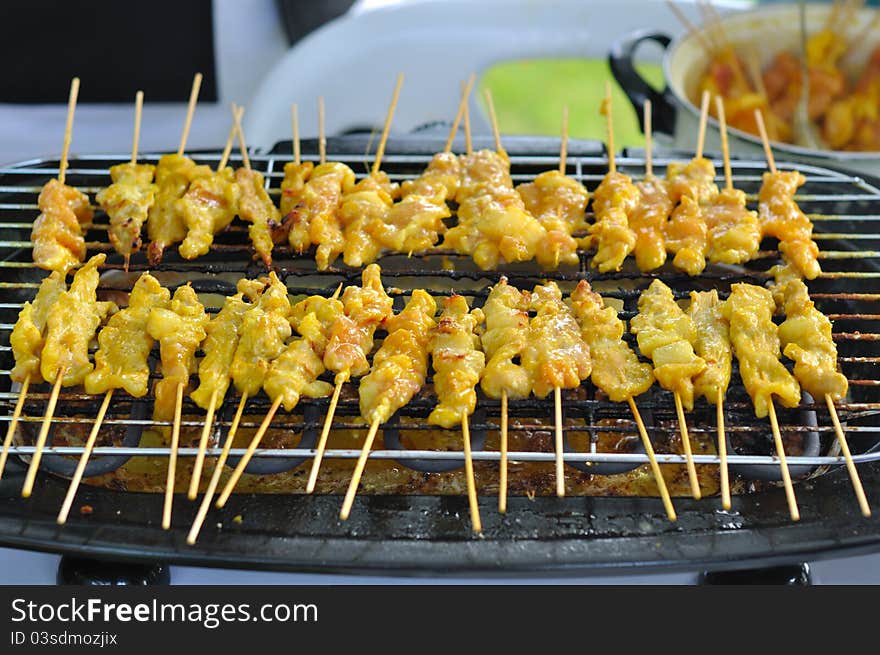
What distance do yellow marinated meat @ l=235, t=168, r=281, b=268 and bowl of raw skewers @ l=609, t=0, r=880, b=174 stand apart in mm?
2195

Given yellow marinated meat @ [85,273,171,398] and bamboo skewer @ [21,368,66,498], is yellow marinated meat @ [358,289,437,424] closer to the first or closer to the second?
yellow marinated meat @ [85,273,171,398]

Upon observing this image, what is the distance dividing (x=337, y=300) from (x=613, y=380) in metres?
0.91

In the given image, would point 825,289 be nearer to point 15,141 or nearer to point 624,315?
point 624,315

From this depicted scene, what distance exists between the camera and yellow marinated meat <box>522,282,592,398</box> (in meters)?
2.46

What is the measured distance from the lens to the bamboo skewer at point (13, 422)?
7.28 feet

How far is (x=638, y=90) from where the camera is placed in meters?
3.92

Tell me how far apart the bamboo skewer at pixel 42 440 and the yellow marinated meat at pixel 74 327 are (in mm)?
29

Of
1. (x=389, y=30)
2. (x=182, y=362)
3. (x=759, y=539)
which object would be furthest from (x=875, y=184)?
(x=389, y=30)

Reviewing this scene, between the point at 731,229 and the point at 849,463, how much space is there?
110 centimetres

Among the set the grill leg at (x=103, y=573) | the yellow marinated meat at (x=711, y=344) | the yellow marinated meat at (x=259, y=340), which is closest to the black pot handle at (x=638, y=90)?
the yellow marinated meat at (x=711, y=344)

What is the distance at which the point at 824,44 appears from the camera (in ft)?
14.5

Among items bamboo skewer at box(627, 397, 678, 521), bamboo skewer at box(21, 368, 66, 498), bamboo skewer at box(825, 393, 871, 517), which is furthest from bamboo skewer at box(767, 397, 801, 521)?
bamboo skewer at box(21, 368, 66, 498)

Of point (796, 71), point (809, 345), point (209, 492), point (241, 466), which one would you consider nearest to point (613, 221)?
point (809, 345)

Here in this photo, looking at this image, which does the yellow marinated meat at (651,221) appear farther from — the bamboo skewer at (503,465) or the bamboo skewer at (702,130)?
the bamboo skewer at (503,465)
